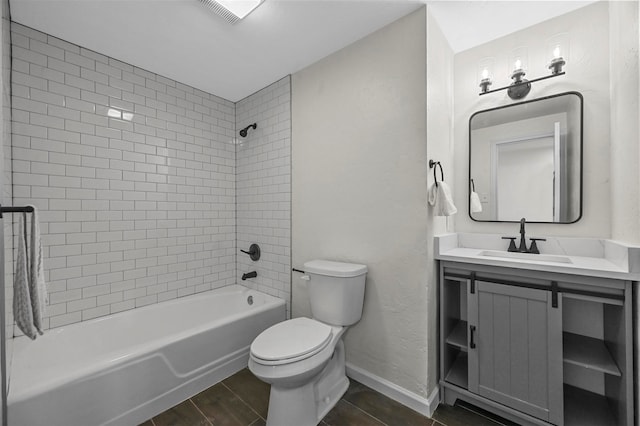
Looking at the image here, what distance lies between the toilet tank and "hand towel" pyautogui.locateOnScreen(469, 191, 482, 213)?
899 mm

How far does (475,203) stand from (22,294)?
2.38m

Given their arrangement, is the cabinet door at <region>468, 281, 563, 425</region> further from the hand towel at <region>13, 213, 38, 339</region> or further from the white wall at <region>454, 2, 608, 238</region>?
the hand towel at <region>13, 213, 38, 339</region>

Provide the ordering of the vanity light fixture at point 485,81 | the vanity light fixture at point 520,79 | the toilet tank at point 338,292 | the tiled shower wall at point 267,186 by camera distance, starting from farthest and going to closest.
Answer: the tiled shower wall at point 267,186
the vanity light fixture at point 485,81
the toilet tank at point 338,292
the vanity light fixture at point 520,79

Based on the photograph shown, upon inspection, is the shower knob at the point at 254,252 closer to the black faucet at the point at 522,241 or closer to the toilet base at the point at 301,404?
the toilet base at the point at 301,404

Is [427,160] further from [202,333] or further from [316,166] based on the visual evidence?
[202,333]

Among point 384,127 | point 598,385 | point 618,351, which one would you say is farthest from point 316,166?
point 598,385

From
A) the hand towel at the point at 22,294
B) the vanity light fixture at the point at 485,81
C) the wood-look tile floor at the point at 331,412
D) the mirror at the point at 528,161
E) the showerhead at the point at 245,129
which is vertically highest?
the vanity light fixture at the point at 485,81

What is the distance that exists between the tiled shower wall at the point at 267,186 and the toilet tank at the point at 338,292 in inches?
22.3

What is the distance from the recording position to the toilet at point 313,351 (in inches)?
55.2

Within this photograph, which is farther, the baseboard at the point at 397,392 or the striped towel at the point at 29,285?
the baseboard at the point at 397,392

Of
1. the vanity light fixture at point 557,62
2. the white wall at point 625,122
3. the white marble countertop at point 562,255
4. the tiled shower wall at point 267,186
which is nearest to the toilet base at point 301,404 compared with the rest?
the tiled shower wall at point 267,186

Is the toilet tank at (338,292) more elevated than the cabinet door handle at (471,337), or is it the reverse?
the toilet tank at (338,292)

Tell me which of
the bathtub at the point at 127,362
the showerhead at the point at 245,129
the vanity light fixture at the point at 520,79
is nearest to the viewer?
the bathtub at the point at 127,362

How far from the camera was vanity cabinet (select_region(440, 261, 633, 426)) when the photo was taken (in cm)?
130
